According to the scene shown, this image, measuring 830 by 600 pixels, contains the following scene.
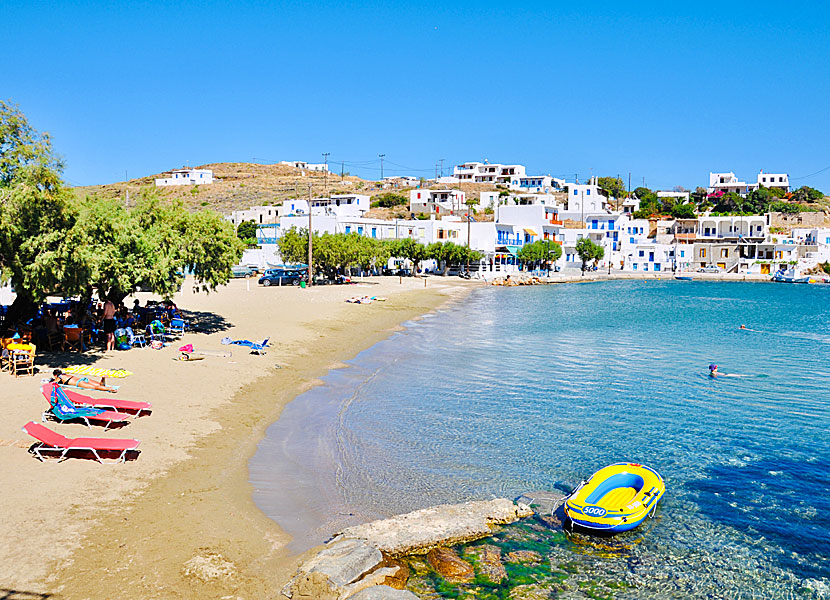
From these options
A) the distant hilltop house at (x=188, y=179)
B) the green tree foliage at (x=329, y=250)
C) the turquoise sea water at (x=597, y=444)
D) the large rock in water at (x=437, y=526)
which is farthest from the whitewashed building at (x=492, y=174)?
the large rock in water at (x=437, y=526)

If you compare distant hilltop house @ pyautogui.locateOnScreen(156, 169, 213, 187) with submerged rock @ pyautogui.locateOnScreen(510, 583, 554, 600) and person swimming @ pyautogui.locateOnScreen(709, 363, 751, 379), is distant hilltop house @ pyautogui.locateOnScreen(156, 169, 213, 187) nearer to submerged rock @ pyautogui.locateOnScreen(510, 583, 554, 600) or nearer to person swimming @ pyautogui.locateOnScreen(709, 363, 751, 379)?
person swimming @ pyautogui.locateOnScreen(709, 363, 751, 379)

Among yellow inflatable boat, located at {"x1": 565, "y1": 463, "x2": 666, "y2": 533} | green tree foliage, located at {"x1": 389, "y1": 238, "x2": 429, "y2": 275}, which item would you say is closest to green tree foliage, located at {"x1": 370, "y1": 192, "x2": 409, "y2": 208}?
green tree foliage, located at {"x1": 389, "y1": 238, "x2": 429, "y2": 275}

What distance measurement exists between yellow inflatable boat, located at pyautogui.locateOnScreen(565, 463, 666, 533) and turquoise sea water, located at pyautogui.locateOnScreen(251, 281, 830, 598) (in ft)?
1.15

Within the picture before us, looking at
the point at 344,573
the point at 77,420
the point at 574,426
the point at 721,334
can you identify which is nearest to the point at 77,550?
the point at 344,573

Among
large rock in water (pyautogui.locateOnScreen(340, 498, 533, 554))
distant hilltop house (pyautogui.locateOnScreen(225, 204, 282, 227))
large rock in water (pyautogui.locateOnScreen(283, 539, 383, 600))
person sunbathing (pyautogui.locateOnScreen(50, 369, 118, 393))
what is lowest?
large rock in water (pyautogui.locateOnScreen(340, 498, 533, 554))

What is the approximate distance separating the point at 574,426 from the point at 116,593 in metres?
13.6

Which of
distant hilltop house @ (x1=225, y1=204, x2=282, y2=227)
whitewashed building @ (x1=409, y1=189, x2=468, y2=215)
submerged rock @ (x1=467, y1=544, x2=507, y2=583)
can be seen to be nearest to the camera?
submerged rock @ (x1=467, y1=544, x2=507, y2=583)

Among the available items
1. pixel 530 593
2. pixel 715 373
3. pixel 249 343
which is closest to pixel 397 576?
pixel 530 593

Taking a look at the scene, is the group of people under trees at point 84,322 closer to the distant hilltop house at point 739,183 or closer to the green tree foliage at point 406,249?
the green tree foliage at point 406,249

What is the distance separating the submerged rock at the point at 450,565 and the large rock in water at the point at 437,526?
200 millimetres

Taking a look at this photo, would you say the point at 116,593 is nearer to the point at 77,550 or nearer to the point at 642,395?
the point at 77,550

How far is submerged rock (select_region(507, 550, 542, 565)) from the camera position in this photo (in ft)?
35.7

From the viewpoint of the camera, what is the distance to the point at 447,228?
85.9 meters

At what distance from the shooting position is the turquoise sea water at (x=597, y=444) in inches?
454
